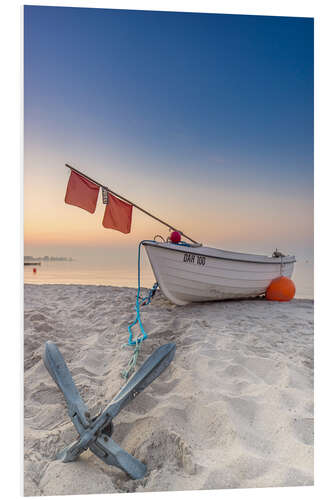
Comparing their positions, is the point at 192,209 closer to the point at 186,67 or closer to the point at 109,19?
the point at 186,67

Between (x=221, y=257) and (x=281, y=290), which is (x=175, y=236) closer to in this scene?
(x=221, y=257)

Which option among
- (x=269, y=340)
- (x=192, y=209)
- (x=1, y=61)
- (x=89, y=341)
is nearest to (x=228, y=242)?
(x=192, y=209)

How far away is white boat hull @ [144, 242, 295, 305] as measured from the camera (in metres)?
3.17

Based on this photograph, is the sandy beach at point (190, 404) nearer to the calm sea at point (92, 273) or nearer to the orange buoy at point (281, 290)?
the calm sea at point (92, 273)

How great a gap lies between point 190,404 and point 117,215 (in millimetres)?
1491

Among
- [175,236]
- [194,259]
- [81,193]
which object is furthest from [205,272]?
[81,193]

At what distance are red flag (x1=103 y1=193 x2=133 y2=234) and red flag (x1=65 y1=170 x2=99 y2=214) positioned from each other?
14 centimetres

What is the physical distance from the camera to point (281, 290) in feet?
12.8

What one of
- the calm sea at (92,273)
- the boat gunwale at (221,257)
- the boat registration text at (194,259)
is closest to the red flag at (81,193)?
the calm sea at (92,273)

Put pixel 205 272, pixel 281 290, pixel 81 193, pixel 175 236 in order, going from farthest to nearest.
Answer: pixel 281 290 → pixel 205 272 → pixel 175 236 → pixel 81 193

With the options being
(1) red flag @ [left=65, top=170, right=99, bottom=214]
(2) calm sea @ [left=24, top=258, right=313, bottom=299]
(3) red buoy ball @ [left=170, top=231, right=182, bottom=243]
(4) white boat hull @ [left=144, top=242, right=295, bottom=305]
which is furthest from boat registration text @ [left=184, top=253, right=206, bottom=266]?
(1) red flag @ [left=65, top=170, right=99, bottom=214]

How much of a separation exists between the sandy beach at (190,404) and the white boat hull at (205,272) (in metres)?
0.33

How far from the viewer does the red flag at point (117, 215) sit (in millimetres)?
2762

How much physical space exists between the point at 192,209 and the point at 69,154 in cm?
92
